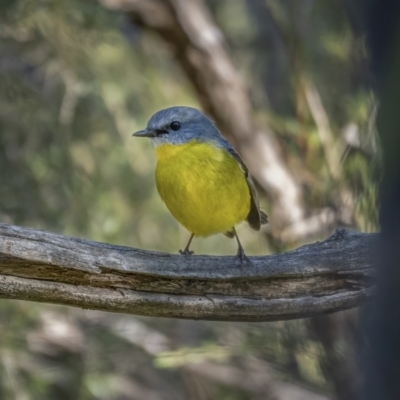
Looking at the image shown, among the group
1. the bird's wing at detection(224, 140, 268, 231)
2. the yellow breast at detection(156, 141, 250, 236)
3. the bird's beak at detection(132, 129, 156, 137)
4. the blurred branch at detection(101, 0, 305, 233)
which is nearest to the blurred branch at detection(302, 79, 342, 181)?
the blurred branch at detection(101, 0, 305, 233)

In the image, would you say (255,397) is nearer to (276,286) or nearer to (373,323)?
(276,286)

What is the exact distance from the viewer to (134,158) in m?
6.20

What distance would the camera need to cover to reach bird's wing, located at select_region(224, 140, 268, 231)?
416 centimetres

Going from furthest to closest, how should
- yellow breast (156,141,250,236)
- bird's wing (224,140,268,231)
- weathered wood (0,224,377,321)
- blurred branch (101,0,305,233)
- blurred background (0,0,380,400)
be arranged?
blurred branch (101,0,305,233) → blurred background (0,0,380,400) → bird's wing (224,140,268,231) → yellow breast (156,141,250,236) → weathered wood (0,224,377,321)

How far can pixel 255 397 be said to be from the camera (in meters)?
6.43

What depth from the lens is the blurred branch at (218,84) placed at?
6020mm

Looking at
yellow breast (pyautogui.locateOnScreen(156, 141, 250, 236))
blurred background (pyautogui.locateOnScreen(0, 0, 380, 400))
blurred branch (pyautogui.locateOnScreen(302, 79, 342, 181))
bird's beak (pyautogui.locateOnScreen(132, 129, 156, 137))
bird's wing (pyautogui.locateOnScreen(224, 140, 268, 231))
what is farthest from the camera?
blurred branch (pyautogui.locateOnScreen(302, 79, 342, 181))

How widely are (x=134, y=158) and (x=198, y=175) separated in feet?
7.92

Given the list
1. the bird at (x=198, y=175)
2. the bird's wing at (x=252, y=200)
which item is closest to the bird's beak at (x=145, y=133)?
the bird at (x=198, y=175)

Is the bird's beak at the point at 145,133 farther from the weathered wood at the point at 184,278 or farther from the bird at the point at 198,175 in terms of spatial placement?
the weathered wood at the point at 184,278

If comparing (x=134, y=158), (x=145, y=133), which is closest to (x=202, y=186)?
(x=145, y=133)

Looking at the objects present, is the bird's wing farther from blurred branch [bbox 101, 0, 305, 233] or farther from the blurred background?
blurred branch [bbox 101, 0, 305, 233]

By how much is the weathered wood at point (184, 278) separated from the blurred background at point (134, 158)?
1.04 meters

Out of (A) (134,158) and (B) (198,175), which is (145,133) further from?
(A) (134,158)
